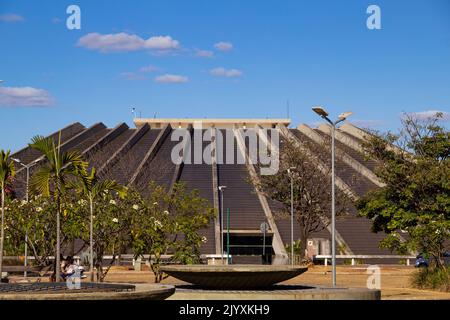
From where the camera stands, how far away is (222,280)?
89.1 feet

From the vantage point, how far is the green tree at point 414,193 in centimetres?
4531

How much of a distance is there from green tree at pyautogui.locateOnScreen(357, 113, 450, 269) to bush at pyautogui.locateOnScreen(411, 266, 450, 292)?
1.41m

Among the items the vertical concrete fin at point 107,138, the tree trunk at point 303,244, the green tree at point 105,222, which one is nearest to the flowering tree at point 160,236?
the green tree at point 105,222

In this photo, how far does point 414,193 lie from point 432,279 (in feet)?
27.2

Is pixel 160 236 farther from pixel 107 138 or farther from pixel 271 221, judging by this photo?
pixel 107 138

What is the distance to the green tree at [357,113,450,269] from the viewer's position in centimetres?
4531

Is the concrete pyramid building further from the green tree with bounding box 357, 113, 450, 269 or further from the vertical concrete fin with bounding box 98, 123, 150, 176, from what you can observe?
the green tree with bounding box 357, 113, 450, 269

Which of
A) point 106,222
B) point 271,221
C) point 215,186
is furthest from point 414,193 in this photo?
point 215,186

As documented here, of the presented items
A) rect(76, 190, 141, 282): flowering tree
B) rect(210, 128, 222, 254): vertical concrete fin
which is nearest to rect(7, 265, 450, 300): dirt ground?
rect(76, 190, 141, 282): flowering tree

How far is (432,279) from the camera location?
133 feet

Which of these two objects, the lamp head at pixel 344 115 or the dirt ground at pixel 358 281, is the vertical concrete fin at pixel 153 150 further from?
the lamp head at pixel 344 115

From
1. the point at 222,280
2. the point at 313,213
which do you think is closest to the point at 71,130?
the point at 313,213

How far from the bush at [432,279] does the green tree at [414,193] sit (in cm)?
141
